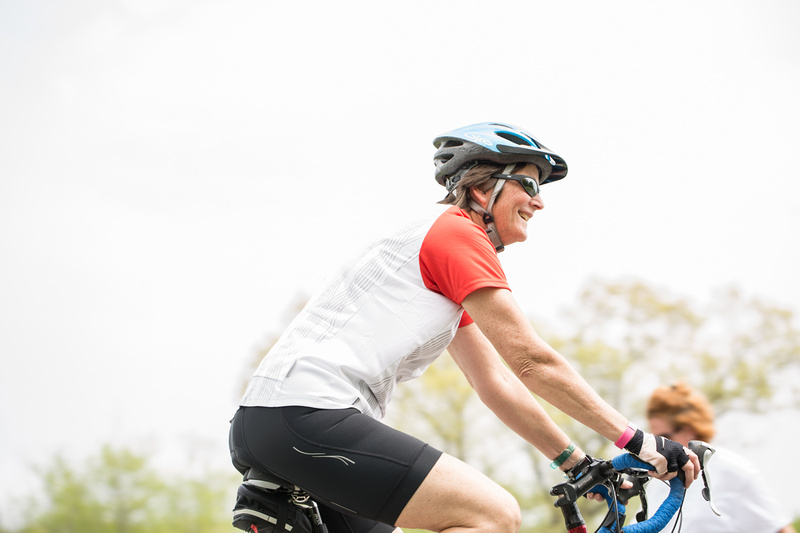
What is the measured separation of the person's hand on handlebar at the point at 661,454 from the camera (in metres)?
1.85

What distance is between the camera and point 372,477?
65.4 inches

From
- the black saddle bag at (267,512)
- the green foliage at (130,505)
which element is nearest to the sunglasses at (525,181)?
the black saddle bag at (267,512)

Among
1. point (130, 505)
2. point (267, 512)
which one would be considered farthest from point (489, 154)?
point (130, 505)

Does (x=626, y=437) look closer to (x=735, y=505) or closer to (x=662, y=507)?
(x=662, y=507)

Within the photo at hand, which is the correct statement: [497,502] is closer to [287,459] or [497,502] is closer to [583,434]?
[287,459]

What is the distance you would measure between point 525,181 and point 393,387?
36.9 inches

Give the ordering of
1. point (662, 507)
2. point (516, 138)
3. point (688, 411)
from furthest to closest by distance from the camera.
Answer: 1. point (688, 411)
2. point (516, 138)
3. point (662, 507)

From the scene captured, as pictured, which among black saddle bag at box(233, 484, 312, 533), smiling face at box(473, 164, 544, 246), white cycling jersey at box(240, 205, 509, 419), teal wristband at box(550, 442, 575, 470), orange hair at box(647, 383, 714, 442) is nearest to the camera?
white cycling jersey at box(240, 205, 509, 419)

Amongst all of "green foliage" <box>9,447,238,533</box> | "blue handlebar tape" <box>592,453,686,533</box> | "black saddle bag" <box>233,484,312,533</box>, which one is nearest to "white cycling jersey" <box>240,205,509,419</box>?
"black saddle bag" <box>233,484,312,533</box>

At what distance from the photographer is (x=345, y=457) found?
66.2 inches

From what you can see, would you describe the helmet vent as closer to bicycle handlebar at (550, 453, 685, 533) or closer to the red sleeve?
the red sleeve

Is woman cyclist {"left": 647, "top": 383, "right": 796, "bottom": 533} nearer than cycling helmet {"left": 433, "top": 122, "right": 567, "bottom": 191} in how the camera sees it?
No

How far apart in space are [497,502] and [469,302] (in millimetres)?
537

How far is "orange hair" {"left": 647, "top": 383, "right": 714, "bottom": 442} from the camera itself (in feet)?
11.4
